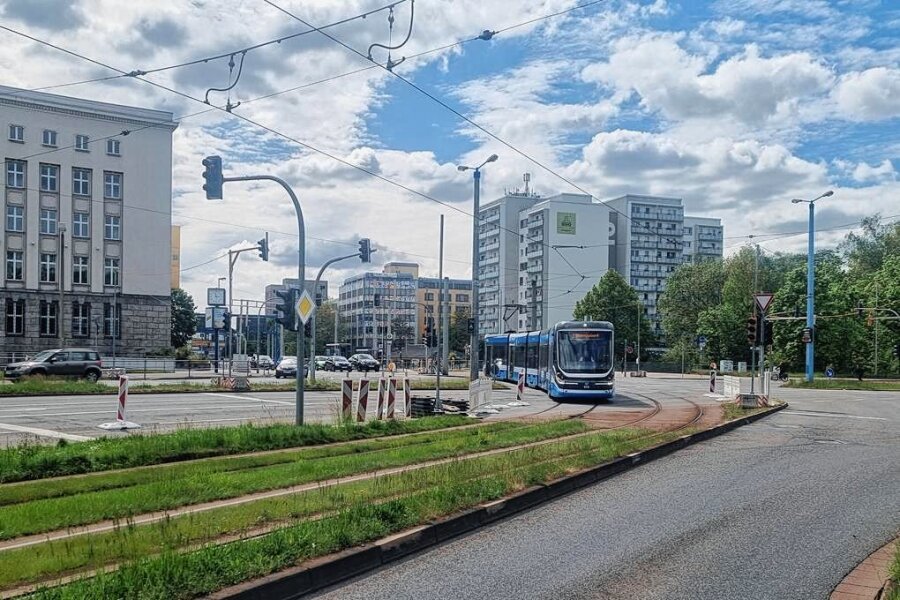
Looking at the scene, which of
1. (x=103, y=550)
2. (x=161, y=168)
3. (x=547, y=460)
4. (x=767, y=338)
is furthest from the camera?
(x=161, y=168)

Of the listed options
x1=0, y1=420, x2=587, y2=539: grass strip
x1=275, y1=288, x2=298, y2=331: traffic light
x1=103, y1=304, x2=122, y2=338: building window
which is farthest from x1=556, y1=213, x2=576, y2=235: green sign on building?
x1=0, y1=420, x2=587, y2=539: grass strip

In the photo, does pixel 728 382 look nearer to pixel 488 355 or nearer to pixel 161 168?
pixel 488 355

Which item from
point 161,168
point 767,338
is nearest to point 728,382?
point 767,338

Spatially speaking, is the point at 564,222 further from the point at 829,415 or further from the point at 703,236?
the point at 829,415

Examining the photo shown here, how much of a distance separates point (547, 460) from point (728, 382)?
21.9 m

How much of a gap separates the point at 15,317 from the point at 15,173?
33.2ft

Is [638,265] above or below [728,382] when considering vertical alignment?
above

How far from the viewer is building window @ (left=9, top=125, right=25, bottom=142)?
2237 inches

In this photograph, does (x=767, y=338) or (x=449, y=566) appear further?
(x=767, y=338)

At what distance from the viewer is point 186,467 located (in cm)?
1162

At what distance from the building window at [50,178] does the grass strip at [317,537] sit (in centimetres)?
5613

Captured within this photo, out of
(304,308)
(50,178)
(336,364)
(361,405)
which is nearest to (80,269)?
(50,178)

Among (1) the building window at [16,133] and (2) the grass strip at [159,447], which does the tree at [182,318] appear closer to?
(1) the building window at [16,133]

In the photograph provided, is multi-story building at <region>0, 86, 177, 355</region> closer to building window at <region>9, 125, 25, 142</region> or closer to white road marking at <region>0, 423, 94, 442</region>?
building window at <region>9, 125, 25, 142</region>
